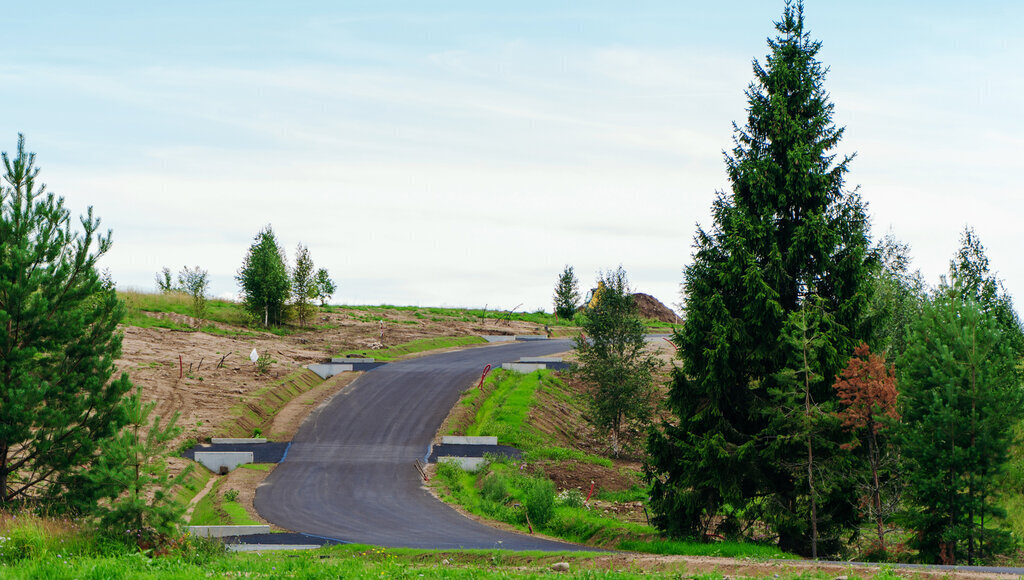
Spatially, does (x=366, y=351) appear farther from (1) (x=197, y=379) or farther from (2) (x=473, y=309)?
(2) (x=473, y=309)

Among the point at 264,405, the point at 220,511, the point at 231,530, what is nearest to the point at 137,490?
the point at 231,530

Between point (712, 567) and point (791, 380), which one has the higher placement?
point (791, 380)

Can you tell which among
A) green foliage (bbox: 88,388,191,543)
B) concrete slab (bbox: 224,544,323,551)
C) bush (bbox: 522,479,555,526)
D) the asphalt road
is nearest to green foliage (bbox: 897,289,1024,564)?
the asphalt road

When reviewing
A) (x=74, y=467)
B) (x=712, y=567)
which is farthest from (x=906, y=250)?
(x=74, y=467)

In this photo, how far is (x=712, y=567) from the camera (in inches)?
585

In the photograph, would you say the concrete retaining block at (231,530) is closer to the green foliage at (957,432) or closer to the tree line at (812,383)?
the tree line at (812,383)

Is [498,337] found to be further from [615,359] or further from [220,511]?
[220,511]

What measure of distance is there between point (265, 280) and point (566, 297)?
32.7 metres

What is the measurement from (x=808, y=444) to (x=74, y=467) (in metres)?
17.0

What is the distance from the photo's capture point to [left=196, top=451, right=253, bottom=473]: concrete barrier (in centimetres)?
3328

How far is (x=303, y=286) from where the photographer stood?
202 ft

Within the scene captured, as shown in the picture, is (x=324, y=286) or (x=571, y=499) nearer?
(x=571, y=499)

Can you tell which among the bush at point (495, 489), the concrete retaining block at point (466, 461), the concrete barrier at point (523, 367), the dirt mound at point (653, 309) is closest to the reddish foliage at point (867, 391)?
the bush at point (495, 489)

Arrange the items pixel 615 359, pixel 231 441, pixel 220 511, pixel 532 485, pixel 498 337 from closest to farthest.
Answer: pixel 220 511
pixel 532 485
pixel 231 441
pixel 615 359
pixel 498 337
